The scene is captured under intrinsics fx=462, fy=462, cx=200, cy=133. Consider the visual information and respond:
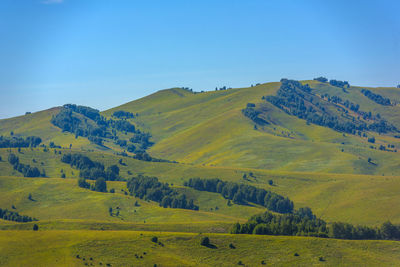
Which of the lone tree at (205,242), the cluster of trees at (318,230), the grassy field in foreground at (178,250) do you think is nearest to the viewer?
the grassy field in foreground at (178,250)

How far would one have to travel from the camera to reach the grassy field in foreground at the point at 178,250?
113m

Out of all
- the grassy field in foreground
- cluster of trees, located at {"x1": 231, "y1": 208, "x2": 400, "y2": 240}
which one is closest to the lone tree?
the grassy field in foreground

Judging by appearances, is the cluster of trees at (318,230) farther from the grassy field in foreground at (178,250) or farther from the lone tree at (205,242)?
the lone tree at (205,242)

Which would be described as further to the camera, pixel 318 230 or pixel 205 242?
pixel 318 230

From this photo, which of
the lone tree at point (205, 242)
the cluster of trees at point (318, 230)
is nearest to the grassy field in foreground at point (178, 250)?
the lone tree at point (205, 242)

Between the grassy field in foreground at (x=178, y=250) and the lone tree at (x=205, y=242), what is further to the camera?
the lone tree at (x=205, y=242)

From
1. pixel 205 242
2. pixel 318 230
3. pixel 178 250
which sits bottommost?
pixel 178 250

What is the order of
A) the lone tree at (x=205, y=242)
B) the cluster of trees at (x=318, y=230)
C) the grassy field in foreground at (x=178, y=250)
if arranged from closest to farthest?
1. the grassy field in foreground at (x=178, y=250)
2. the lone tree at (x=205, y=242)
3. the cluster of trees at (x=318, y=230)

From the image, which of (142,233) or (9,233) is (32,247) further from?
(142,233)

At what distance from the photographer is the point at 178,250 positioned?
122 m

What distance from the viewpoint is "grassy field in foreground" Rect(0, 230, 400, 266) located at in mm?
113438

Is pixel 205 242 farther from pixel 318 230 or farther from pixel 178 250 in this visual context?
pixel 318 230

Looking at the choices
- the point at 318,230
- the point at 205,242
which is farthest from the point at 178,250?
the point at 318,230

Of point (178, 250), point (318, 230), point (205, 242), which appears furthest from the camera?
point (318, 230)
